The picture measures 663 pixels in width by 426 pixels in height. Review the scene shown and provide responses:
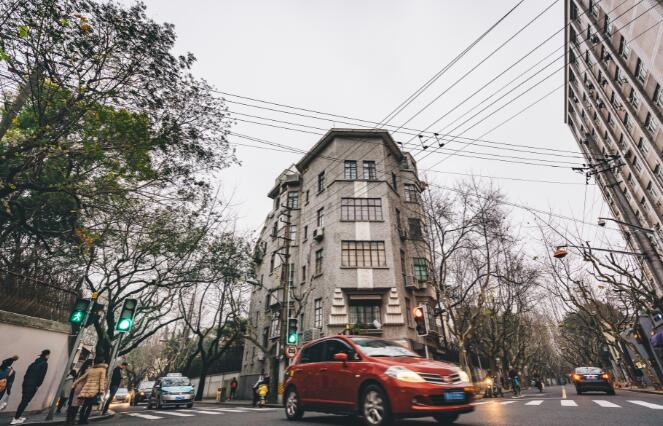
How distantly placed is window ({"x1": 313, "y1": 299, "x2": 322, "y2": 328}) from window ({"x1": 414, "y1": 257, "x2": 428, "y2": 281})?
289 inches

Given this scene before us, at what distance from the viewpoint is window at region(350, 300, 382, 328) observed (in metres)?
21.4

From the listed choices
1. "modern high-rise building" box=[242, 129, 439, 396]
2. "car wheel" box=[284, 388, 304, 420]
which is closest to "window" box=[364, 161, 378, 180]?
"modern high-rise building" box=[242, 129, 439, 396]

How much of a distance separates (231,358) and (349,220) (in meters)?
21.2

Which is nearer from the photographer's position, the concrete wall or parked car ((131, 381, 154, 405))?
the concrete wall

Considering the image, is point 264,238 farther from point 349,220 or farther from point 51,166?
point 51,166

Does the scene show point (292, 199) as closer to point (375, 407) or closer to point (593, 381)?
point (593, 381)

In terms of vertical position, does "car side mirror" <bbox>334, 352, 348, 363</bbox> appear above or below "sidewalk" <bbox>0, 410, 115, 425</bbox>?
above

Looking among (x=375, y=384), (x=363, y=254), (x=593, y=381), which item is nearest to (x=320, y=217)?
(x=363, y=254)

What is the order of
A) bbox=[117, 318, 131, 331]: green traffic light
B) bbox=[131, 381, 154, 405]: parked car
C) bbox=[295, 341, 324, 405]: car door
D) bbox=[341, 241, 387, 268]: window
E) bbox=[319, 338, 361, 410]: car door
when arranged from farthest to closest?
1. bbox=[131, 381, 154, 405]: parked car
2. bbox=[341, 241, 387, 268]: window
3. bbox=[117, 318, 131, 331]: green traffic light
4. bbox=[295, 341, 324, 405]: car door
5. bbox=[319, 338, 361, 410]: car door

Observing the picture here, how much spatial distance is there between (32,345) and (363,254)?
17.1 meters

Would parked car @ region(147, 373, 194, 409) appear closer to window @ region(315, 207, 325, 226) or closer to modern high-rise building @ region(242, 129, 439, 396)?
modern high-rise building @ region(242, 129, 439, 396)

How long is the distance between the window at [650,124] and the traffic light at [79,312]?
102ft

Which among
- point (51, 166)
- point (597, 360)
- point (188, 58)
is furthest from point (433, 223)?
point (597, 360)

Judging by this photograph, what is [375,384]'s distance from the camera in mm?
5648
